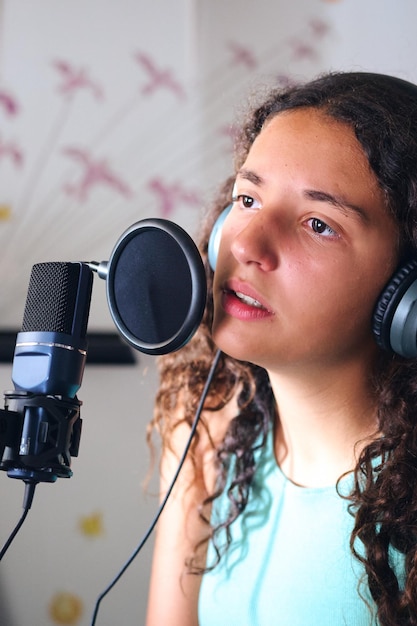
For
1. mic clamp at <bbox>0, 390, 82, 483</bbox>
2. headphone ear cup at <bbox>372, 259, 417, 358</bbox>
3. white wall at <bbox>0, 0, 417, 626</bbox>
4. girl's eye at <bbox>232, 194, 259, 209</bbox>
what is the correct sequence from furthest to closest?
white wall at <bbox>0, 0, 417, 626</bbox> < girl's eye at <bbox>232, 194, 259, 209</bbox> < headphone ear cup at <bbox>372, 259, 417, 358</bbox> < mic clamp at <bbox>0, 390, 82, 483</bbox>

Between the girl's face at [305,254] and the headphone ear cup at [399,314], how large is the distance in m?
0.03

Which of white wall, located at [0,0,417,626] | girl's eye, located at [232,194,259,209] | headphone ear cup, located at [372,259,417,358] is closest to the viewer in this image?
headphone ear cup, located at [372,259,417,358]

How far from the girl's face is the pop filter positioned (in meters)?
0.12

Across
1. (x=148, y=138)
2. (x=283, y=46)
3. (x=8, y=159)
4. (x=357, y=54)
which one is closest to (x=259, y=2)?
(x=283, y=46)

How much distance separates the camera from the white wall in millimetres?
1723

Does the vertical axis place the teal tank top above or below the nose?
below

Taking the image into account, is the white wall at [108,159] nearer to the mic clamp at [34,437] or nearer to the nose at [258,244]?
the nose at [258,244]

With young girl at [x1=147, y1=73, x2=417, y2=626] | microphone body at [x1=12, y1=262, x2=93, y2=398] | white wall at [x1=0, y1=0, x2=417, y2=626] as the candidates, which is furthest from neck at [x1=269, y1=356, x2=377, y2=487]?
white wall at [x1=0, y1=0, x2=417, y2=626]

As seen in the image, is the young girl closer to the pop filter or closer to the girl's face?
the girl's face

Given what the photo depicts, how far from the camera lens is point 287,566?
→ 108 cm

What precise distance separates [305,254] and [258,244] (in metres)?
0.07

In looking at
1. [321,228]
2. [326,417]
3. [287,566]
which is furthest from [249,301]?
[287,566]

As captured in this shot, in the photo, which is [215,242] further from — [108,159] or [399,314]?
[108,159]

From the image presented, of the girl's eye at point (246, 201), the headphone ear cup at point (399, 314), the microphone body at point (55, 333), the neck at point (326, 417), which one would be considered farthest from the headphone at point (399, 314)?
the microphone body at point (55, 333)
